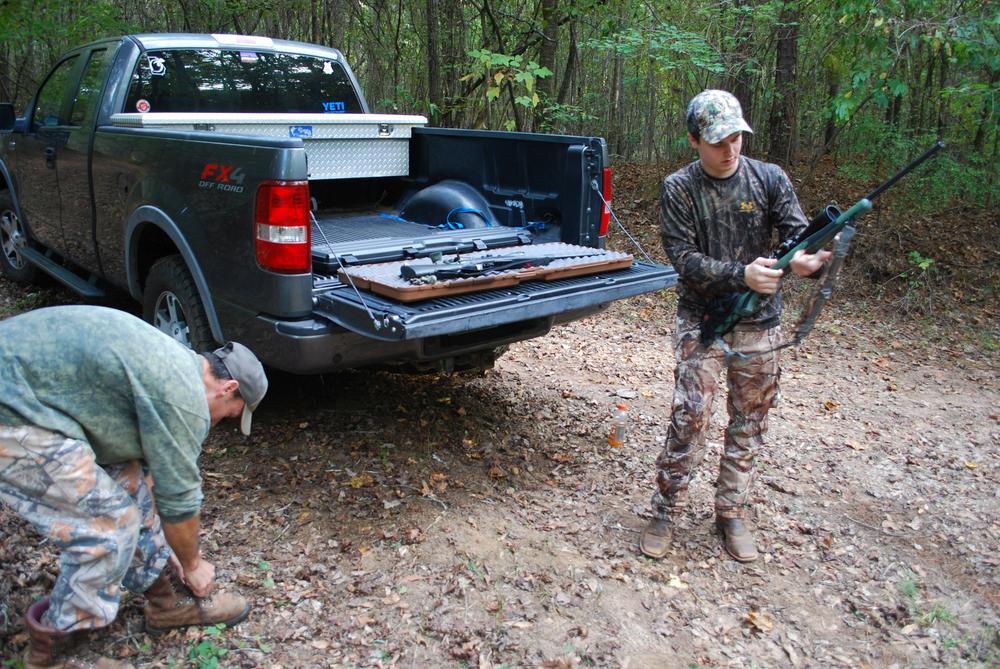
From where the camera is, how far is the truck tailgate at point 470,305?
10.8ft

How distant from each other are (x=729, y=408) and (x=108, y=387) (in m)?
2.51

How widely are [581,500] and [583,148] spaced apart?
1.90 metres

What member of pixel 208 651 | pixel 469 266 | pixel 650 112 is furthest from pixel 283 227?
pixel 650 112

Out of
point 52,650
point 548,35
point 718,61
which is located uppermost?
point 548,35

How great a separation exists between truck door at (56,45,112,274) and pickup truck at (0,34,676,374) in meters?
0.02

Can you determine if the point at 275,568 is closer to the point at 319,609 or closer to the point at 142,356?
the point at 319,609

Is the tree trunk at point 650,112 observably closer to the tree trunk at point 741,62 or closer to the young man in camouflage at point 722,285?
the tree trunk at point 741,62

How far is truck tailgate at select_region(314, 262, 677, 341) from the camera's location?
3.29 meters

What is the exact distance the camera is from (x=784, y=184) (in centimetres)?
335

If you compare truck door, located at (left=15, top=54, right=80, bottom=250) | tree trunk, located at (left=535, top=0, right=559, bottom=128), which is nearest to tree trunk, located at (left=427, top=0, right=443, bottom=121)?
tree trunk, located at (left=535, top=0, right=559, bottom=128)

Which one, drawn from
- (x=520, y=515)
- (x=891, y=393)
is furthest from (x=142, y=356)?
(x=891, y=393)

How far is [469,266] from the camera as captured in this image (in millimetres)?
3791

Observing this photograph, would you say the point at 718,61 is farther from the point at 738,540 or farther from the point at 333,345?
the point at 333,345

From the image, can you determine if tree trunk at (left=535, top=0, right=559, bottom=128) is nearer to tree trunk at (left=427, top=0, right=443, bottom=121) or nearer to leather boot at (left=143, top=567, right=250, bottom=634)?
tree trunk at (left=427, top=0, right=443, bottom=121)
